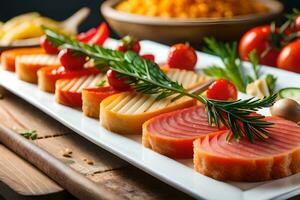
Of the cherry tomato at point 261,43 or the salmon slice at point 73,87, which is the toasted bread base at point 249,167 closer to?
the salmon slice at point 73,87

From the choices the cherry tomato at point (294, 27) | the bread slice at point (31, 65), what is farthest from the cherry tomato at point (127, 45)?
the cherry tomato at point (294, 27)

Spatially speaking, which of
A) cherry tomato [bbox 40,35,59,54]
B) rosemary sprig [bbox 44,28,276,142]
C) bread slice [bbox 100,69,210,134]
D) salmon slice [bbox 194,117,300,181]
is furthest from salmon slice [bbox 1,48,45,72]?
salmon slice [bbox 194,117,300,181]

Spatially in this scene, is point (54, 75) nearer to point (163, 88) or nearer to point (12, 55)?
point (12, 55)

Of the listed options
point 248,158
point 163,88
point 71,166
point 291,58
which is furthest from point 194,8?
point 248,158

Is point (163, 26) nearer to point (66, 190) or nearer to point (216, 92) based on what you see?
point (216, 92)

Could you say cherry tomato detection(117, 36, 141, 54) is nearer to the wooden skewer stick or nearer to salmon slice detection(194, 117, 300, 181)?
the wooden skewer stick

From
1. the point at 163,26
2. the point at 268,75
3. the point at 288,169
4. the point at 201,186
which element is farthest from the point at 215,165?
the point at 163,26

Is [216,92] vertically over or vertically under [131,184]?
over
